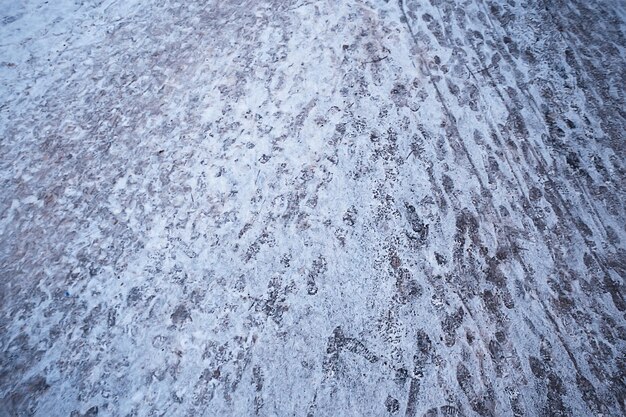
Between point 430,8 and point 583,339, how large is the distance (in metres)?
2.39

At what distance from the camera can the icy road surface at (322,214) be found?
1.79 meters

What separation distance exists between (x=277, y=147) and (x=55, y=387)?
176 cm

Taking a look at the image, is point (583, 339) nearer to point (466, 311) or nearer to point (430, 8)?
point (466, 311)

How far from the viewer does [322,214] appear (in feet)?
6.96

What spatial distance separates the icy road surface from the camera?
1790 millimetres

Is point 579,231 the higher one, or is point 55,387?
point 579,231

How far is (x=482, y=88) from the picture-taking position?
2420 millimetres

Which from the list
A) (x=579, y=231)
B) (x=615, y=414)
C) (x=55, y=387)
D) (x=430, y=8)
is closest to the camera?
(x=615, y=414)

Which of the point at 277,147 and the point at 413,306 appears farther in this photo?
the point at 277,147

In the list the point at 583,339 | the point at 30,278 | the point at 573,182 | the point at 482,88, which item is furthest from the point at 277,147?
the point at 583,339

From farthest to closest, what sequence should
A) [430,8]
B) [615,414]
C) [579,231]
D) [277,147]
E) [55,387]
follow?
[430,8], [277,147], [579,231], [55,387], [615,414]

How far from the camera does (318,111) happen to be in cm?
239

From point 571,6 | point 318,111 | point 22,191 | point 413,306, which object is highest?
point 571,6

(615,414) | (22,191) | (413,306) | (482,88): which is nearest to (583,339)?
(615,414)
